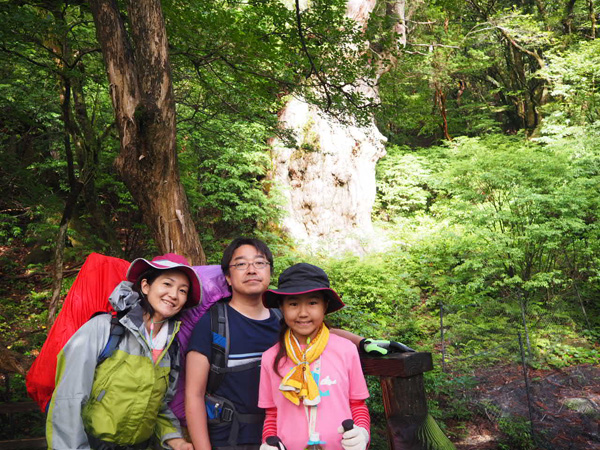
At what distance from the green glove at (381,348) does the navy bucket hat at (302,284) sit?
0.21 meters

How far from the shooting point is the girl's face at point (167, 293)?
6.02 ft

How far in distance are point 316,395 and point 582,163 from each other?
909cm

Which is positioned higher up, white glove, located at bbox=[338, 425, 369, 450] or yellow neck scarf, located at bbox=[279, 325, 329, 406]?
yellow neck scarf, located at bbox=[279, 325, 329, 406]

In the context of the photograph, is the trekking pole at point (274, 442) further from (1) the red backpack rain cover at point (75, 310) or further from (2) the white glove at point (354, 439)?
(1) the red backpack rain cover at point (75, 310)

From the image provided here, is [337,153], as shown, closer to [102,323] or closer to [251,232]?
[251,232]

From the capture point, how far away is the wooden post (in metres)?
1.63

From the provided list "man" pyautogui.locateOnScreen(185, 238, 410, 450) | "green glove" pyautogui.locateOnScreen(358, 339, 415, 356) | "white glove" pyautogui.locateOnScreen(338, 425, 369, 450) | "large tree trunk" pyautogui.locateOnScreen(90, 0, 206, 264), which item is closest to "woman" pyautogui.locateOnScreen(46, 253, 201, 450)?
"man" pyautogui.locateOnScreen(185, 238, 410, 450)

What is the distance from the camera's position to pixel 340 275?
934 centimetres

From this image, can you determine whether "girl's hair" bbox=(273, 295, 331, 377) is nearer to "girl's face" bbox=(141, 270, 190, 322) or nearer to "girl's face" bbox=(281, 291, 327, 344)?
"girl's face" bbox=(281, 291, 327, 344)

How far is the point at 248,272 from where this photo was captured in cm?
191

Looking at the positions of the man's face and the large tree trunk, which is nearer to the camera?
the man's face

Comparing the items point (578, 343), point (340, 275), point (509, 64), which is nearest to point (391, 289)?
point (340, 275)

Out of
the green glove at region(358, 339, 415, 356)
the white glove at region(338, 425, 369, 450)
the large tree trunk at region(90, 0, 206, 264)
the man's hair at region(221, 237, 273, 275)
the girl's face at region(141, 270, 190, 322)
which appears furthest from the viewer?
the large tree trunk at region(90, 0, 206, 264)

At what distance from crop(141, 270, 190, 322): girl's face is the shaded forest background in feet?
5.62
